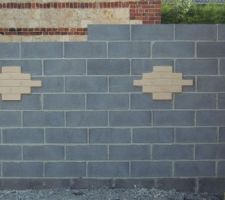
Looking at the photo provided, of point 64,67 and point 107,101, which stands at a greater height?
point 64,67

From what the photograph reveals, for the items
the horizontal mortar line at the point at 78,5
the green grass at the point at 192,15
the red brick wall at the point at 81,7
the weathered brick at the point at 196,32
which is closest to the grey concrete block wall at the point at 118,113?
the weathered brick at the point at 196,32

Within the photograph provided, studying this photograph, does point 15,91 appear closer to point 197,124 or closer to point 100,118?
point 100,118

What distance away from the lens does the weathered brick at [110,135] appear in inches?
275

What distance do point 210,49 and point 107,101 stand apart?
135 cm

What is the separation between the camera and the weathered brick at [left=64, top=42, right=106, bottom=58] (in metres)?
6.94

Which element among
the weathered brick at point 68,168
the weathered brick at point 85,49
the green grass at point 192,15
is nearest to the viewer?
the weathered brick at point 85,49

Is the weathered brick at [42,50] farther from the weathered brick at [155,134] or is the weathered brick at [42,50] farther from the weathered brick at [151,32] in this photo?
the weathered brick at [155,134]

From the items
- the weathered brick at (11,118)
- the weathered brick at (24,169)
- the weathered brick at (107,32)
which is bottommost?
the weathered brick at (24,169)

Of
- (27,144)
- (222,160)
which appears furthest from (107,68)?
(222,160)

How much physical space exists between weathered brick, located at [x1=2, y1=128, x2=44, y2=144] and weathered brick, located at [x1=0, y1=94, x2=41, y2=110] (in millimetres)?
262

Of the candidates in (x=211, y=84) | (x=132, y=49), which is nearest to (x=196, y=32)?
(x=211, y=84)

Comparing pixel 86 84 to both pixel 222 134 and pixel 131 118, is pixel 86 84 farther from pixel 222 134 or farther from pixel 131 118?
pixel 222 134

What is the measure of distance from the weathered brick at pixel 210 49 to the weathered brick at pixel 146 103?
0.69 m

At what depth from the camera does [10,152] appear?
705 cm
